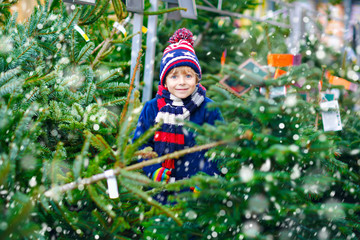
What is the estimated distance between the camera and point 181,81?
84.6 inches

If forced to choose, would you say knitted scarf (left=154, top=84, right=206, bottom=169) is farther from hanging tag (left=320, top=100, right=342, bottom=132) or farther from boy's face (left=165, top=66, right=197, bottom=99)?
hanging tag (left=320, top=100, right=342, bottom=132)

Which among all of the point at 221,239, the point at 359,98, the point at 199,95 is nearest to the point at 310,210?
the point at 221,239

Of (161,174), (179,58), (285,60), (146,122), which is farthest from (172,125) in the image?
(285,60)

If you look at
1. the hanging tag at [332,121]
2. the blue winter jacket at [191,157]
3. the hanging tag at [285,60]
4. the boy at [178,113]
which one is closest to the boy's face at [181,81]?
the boy at [178,113]

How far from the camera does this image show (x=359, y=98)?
3.54 m

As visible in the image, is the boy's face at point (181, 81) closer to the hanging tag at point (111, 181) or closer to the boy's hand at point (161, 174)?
the boy's hand at point (161, 174)

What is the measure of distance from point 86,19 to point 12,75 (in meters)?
1.14

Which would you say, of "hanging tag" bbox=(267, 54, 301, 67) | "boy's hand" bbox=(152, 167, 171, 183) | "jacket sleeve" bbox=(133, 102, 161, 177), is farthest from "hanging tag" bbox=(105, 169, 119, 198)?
"hanging tag" bbox=(267, 54, 301, 67)

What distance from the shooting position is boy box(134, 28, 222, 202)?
212 cm

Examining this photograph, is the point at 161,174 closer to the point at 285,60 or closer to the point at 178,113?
the point at 178,113

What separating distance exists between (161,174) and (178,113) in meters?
0.42

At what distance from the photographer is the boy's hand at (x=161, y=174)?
77.3 inches

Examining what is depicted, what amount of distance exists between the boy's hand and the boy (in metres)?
0.04

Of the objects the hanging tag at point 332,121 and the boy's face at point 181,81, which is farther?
the hanging tag at point 332,121
